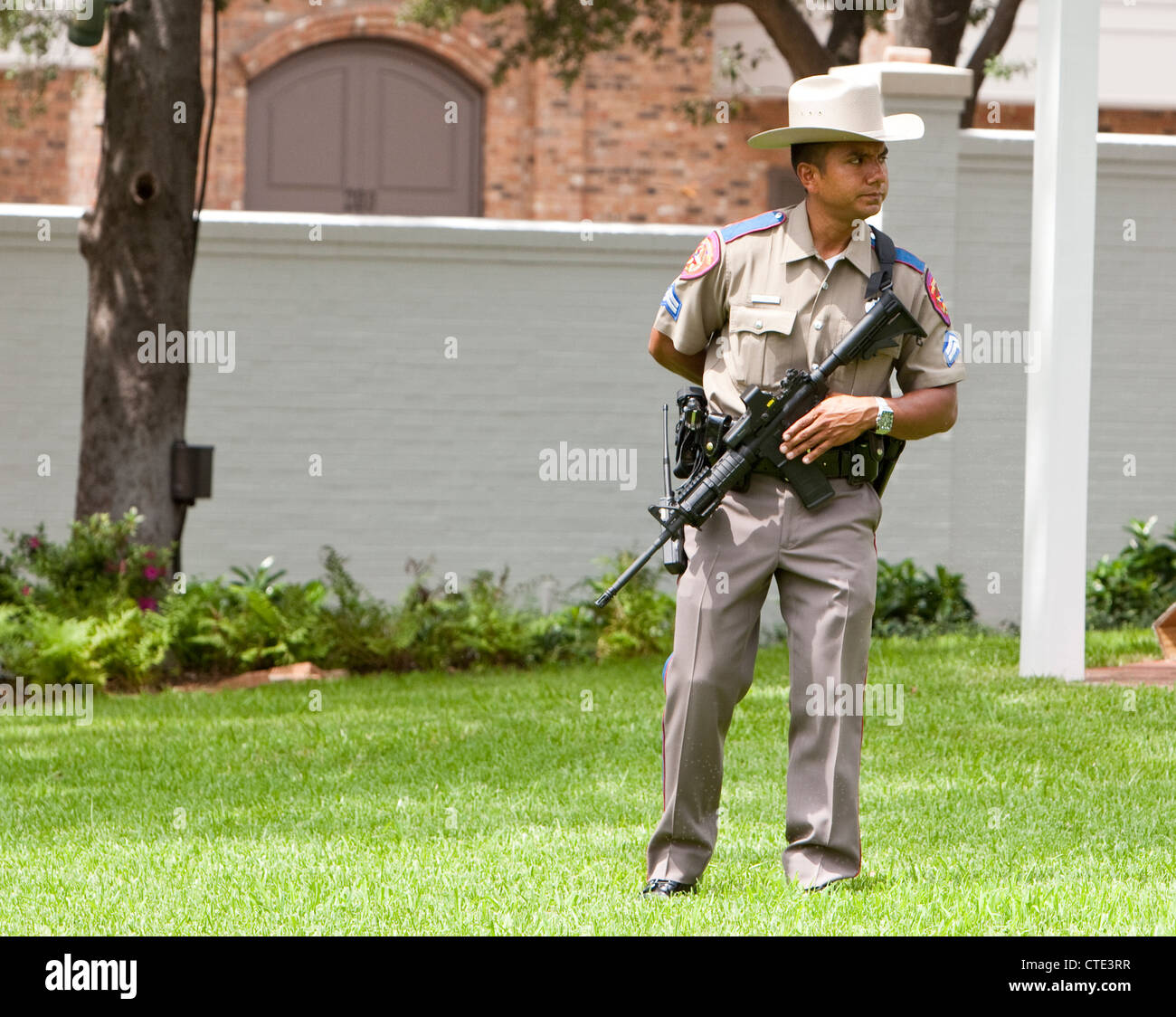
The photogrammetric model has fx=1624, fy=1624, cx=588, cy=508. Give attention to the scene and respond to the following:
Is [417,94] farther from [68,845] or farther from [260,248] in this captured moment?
[68,845]

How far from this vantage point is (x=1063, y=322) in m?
7.94

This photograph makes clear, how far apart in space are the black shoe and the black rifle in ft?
2.55

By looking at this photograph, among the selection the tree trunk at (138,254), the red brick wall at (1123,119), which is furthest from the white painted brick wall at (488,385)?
the red brick wall at (1123,119)

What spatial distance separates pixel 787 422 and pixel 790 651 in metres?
0.60

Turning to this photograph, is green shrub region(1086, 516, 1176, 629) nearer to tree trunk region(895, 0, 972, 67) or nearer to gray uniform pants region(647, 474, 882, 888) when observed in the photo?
tree trunk region(895, 0, 972, 67)

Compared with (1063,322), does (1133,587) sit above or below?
below

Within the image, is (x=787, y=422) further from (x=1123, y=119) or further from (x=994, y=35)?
(x=1123, y=119)

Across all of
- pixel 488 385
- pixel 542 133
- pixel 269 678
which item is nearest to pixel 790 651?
pixel 269 678

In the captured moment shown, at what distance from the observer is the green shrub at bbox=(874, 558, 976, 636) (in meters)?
10.4

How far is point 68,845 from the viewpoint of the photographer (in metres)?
5.36

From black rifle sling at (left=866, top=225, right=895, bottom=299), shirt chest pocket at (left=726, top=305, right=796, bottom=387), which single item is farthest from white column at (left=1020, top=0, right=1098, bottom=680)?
shirt chest pocket at (left=726, top=305, right=796, bottom=387)

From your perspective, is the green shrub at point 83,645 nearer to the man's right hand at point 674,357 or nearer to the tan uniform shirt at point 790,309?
the man's right hand at point 674,357
